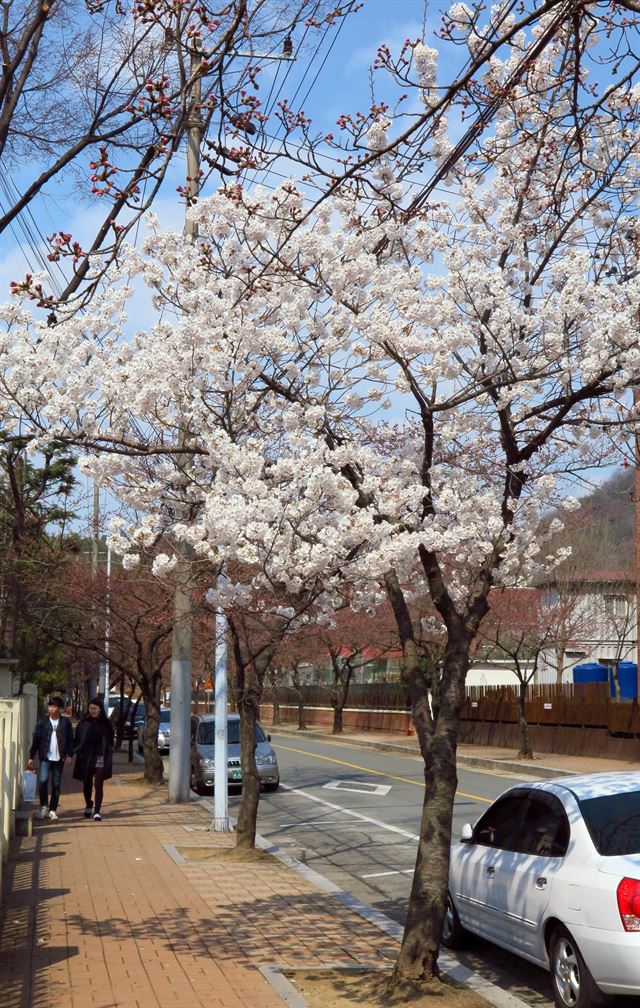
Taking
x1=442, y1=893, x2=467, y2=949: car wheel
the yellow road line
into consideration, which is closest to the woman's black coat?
the yellow road line

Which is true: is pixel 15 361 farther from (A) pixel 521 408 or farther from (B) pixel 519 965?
(B) pixel 519 965

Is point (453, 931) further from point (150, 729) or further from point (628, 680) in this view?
point (628, 680)

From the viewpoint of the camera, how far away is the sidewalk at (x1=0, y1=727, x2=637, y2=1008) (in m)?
7.79

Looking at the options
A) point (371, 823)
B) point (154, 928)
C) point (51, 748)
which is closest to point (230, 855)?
point (154, 928)

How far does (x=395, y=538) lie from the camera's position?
331 inches

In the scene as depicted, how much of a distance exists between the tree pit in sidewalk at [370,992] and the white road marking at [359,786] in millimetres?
15049

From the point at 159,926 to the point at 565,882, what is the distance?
153 inches

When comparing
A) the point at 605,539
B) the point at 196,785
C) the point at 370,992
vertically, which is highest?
the point at 605,539

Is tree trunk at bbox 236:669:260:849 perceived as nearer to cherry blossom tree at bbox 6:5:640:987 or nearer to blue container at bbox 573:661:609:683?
cherry blossom tree at bbox 6:5:640:987

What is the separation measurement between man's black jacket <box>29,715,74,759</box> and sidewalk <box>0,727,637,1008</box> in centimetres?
181

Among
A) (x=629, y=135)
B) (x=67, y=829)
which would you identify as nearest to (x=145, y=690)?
(x=67, y=829)

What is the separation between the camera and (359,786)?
81.4ft

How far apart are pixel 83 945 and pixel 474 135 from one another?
6510 mm

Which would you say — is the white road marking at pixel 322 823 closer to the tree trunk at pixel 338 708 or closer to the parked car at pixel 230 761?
the parked car at pixel 230 761
